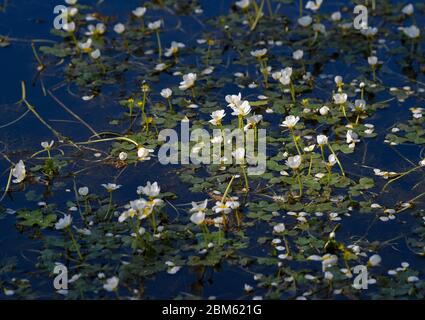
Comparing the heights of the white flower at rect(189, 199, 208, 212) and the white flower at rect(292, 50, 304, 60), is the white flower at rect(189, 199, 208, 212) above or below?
below

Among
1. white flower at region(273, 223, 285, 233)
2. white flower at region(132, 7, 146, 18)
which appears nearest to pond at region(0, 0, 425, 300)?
white flower at region(273, 223, 285, 233)

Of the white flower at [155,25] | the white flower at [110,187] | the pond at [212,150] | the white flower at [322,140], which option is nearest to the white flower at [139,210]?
the pond at [212,150]

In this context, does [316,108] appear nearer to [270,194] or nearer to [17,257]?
[270,194]

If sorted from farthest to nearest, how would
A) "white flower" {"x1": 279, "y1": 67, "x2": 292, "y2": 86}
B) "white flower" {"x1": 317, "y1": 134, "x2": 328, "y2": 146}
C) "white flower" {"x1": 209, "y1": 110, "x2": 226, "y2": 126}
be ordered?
1. "white flower" {"x1": 279, "y1": 67, "x2": 292, "y2": 86}
2. "white flower" {"x1": 209, "y1": 110, "x2": 226, "y2": 126}
3. "white flower" {"x1": 317, "y1": 134, "x2": 328, "y2": 146}

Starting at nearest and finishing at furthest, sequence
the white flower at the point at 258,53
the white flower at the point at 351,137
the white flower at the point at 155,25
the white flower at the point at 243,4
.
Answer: the white flower at the point at 351,137 → the white flower at the point at 258,53 → the white flower at the point at 155,25 → the white flower at the point at 243,4

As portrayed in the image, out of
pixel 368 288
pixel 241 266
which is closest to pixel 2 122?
pixel 241 266

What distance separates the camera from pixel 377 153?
→ 457 cm

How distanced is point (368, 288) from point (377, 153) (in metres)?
1.01

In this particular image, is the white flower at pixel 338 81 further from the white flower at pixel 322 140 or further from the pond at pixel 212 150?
→ the white flower at pixel 322 140

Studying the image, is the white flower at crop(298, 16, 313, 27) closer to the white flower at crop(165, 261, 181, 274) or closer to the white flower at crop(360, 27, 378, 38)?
the white flower at crop(360, 27, 378, 38)

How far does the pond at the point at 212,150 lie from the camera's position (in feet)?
12.6

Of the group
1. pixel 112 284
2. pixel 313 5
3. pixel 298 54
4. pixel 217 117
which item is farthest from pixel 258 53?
pixel 112 284

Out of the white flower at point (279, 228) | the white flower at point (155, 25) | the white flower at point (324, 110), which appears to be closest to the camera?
the white flower at point (279, 228)

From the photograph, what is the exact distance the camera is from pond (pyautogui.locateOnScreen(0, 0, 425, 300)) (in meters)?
3.85
